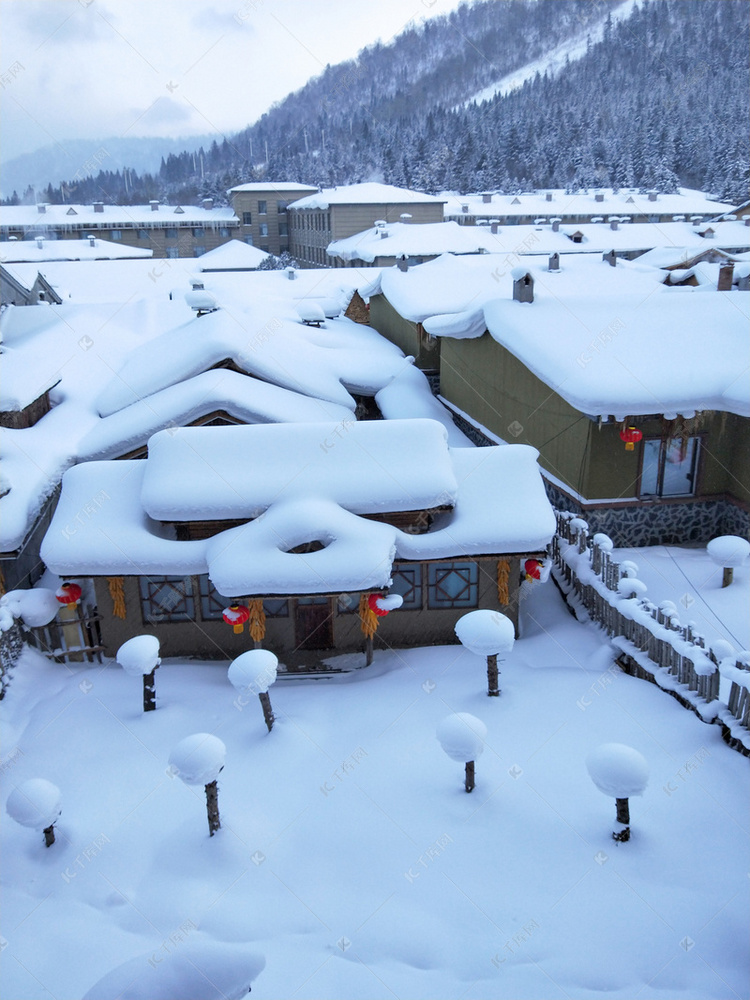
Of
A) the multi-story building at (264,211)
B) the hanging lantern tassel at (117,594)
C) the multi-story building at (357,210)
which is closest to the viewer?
the hanging lantern tassel at (117,594)

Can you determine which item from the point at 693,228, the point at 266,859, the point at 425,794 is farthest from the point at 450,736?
the point at 693,228

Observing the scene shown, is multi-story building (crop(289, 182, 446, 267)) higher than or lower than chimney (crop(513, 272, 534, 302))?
higher

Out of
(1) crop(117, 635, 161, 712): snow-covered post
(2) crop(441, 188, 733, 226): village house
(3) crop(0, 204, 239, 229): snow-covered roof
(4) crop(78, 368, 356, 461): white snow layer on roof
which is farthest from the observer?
(3) crop(0, 204, 239, 229): snow-covered roof

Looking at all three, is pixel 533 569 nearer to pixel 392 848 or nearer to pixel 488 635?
pixel 488 635

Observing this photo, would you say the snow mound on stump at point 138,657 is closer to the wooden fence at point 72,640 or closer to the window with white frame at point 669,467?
the wooden fence at point 72,640

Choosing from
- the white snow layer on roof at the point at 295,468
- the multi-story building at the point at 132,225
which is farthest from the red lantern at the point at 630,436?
the multi-story building at the point at 132,225

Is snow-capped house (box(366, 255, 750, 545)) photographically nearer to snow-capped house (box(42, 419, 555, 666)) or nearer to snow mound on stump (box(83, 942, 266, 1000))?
snow-capped house (box(42, 419, 555, 666))

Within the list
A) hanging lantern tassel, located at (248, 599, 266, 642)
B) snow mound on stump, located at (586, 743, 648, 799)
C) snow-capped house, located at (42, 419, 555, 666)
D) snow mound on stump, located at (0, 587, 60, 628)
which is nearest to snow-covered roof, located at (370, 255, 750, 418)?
snow-capped house, located at (42, 419, 555, 666)
